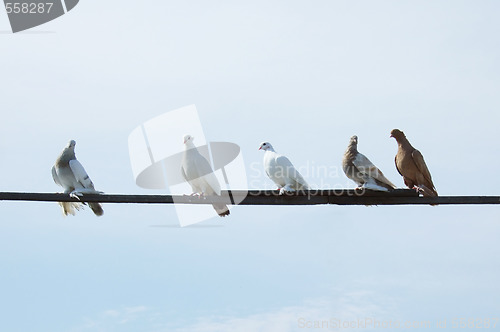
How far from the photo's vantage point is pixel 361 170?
38.5ft

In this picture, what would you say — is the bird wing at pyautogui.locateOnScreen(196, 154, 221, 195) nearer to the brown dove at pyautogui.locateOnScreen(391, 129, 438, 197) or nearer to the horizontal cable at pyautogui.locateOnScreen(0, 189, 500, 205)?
the horizontal cable at pyautogui.locateOnScreen(0, 189, 500, 205)

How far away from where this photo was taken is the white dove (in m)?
11.6

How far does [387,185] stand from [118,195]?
4.10 meters

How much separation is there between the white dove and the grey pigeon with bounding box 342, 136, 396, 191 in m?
0.82

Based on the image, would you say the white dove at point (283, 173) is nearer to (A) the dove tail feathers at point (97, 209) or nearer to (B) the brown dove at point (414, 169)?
(B) the brown dove at point (414, 169)

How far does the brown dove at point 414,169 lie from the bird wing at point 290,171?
76.2 inches

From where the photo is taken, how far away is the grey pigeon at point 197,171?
11.9m

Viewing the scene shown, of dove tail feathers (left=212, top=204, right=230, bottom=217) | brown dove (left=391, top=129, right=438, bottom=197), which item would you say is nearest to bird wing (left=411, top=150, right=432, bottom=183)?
brown dove (left=391, top=129, right=438, bottom=197)

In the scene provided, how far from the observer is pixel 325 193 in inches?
389

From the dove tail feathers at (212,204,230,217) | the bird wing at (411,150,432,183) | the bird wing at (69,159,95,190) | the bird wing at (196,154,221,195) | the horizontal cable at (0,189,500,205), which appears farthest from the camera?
the bird wing at (411,150,432,183)

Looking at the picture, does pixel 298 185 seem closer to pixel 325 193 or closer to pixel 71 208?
pixel 325 193

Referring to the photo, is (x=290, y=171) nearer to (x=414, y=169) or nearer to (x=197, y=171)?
(x=197, y=171)

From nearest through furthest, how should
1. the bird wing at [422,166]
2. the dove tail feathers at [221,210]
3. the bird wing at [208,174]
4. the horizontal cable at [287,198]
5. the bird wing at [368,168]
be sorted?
the horizontal cable at [287,198] → the dove tail feathers at [221,210] → the bird wing at [368,168] → the bird wing at [208,174] → the bird wing at [422,166]

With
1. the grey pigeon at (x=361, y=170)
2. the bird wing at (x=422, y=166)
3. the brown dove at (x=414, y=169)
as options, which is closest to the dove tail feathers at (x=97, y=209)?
the grey pigeon at (x=361, y=170)
